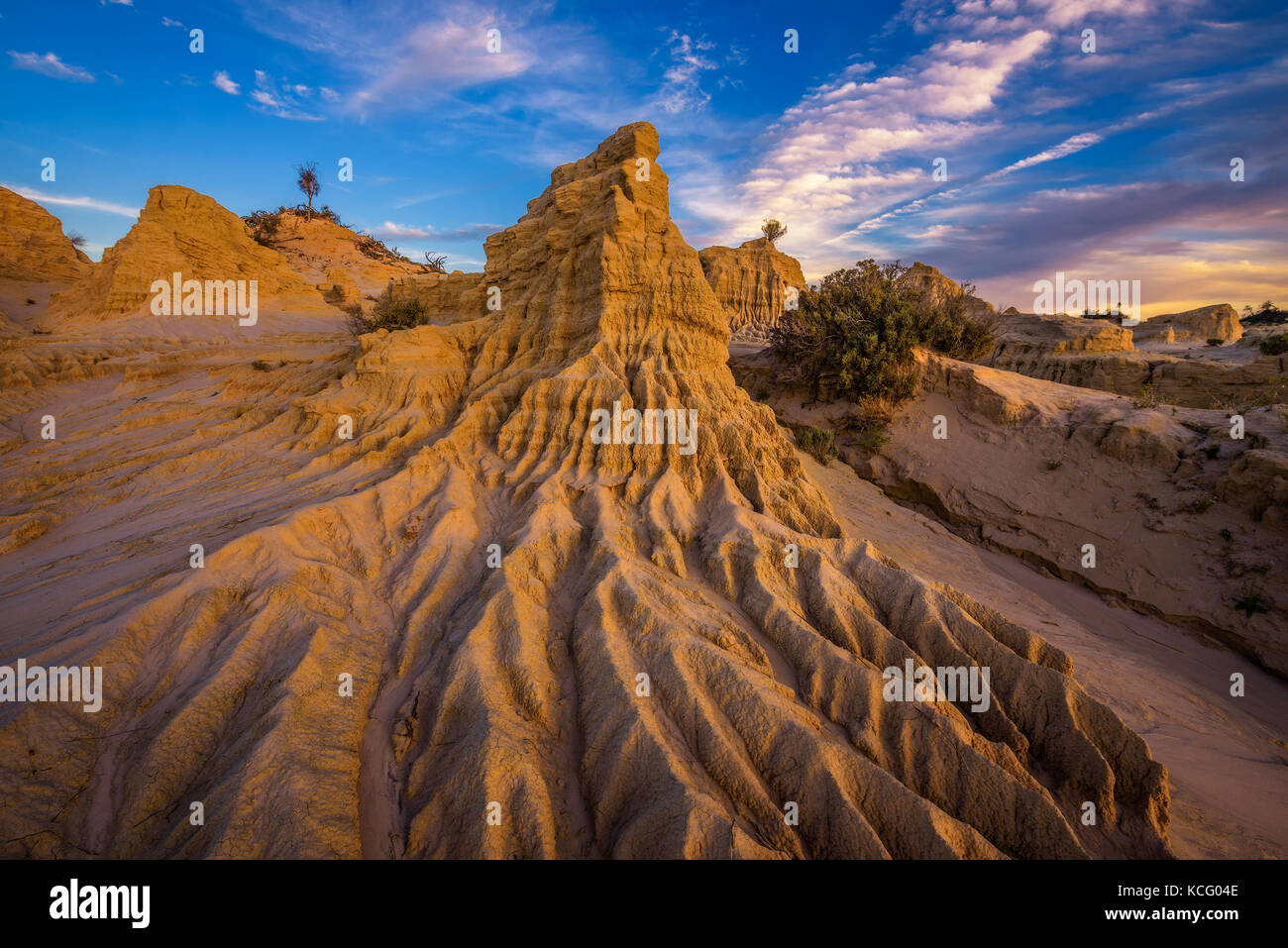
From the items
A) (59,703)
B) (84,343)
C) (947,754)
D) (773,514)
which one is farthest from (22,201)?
(947,754)

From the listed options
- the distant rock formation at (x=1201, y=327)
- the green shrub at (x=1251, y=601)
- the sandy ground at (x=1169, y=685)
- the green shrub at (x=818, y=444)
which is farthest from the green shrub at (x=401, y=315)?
the distant rock formation at (x=1201, y=327)

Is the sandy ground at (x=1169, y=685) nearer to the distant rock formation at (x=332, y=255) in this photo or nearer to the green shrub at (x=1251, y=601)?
the green shrub at (x=1251, y=601)

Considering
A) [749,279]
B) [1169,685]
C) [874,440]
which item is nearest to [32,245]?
[874,440]

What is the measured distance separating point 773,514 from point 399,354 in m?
9.51

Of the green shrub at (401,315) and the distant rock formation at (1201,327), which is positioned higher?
the distant rock formation at (1201,327)

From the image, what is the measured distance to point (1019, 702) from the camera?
5.93 metres

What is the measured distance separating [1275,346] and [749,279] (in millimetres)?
35607

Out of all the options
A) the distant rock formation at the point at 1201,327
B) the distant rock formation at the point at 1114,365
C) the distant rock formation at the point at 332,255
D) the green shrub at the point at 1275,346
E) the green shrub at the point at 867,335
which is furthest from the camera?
the distant rock formation at the point at 332,255

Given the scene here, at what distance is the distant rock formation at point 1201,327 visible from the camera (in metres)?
36.5

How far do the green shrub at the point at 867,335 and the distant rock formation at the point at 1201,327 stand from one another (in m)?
29.0

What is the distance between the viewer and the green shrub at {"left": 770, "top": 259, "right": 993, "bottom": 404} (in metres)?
17.3

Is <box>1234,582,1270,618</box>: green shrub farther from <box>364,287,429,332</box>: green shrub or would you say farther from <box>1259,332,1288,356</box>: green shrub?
<box>364,287,429,332</box>: green shrub

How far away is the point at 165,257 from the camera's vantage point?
2464 cm
